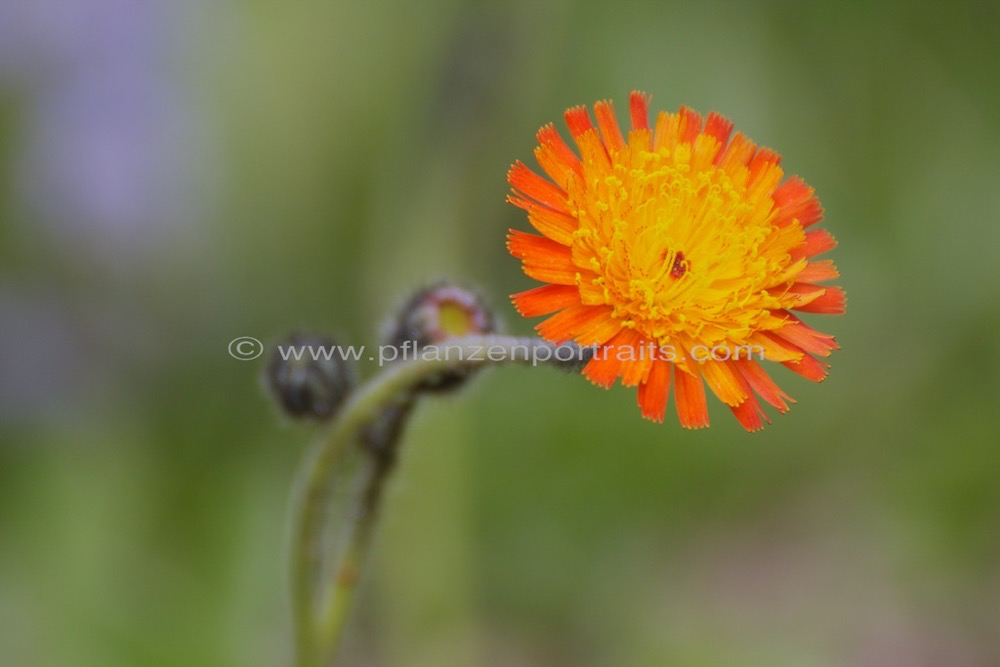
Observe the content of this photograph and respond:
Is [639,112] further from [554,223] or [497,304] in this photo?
[497,304]

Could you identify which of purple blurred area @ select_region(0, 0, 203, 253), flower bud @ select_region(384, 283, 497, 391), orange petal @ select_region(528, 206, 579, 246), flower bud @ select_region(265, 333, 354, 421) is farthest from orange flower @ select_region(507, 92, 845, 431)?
purple blurred area @ select_region(0, 0, 203, 253)

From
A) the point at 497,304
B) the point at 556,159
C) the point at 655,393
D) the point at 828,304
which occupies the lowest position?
the point at 655,393

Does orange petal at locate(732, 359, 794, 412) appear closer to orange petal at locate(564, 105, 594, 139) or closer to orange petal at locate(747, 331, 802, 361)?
orange petal at locate(747, 331, 802, 361)

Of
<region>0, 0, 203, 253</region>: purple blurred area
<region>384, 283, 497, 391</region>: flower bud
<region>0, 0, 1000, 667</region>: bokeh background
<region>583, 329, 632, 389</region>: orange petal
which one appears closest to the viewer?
<region>583, 329, 632, 389</region>: orange petal

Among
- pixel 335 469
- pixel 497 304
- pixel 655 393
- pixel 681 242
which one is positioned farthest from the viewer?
pixel 497 304

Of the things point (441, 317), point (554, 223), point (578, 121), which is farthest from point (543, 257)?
point (441, 317)

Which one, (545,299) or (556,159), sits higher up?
(556,159)
